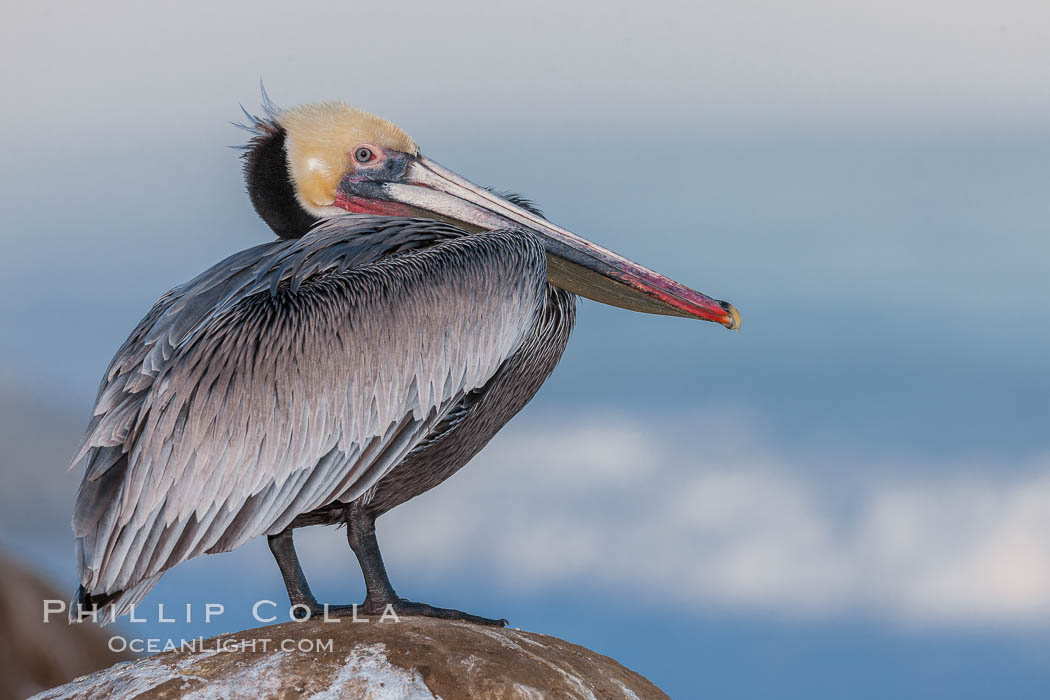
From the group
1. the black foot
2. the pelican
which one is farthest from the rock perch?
the pelican

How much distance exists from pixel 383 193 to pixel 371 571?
205cm

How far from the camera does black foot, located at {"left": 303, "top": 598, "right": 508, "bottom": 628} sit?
5105 millimetres

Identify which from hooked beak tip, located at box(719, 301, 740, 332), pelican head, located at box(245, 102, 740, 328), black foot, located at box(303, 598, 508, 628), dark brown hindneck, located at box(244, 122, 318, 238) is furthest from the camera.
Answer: dark brown hindneck, located at box(244, 122, 318, 238)

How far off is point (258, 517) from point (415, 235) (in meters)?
1.53

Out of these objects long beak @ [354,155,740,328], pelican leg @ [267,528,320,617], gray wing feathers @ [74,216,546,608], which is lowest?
pelican leg @ [267,528,320,617]

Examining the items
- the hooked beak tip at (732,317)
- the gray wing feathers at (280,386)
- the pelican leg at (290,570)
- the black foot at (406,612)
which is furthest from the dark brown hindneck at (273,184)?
the hooked beak tip at (732,317)

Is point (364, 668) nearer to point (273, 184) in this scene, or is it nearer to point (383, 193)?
point (383, 193)

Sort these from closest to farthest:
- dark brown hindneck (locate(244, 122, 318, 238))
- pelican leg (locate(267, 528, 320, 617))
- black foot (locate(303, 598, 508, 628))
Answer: black foot (locate(303, 598, 508, 628)) < pelican leg (locate(267, 528, 320, 617)) < dark brown hindneck (locate(244, 122, 318, 238))

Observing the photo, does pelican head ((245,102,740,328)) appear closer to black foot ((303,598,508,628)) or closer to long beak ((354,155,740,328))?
long beak ((354,155,740,328))

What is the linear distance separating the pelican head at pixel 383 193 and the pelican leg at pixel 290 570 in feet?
5.74

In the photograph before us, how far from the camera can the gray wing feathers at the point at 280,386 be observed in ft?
15.4

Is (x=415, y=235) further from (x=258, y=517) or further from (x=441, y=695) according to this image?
(x=441, y=695)

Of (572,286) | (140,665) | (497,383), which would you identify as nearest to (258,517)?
(140,665)

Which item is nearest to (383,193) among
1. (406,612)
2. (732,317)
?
(732,317)
